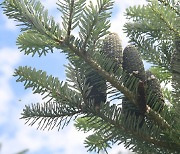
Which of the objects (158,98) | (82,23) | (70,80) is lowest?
(158,98)

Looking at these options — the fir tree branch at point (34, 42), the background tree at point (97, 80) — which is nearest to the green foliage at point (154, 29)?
the background tree at point (97, 80)

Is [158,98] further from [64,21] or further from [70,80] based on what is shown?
[64,21]

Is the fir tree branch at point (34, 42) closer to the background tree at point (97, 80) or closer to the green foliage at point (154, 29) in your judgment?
the background tree at point (97, 80)

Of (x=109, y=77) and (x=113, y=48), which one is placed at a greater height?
(x=113, y=48)

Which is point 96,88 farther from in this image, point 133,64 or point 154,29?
point 154,29

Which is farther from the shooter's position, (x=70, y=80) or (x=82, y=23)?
(x=70, y=80)

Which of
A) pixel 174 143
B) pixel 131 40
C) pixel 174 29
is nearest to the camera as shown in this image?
pixel 174 143

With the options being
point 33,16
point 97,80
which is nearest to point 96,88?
point 97,80

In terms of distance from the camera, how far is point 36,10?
4.10 ft

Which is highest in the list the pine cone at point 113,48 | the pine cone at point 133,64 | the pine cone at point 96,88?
the pine cone at point 113,48

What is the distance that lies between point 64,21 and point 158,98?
0.40 m

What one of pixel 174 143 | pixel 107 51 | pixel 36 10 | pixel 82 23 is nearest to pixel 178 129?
pixel 174 143

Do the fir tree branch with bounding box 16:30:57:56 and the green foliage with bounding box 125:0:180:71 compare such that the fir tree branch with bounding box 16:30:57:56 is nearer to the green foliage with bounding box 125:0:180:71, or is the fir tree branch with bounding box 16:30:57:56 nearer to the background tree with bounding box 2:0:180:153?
the background tree with bounding box 2:0:180:153

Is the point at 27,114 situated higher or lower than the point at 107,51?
lower
